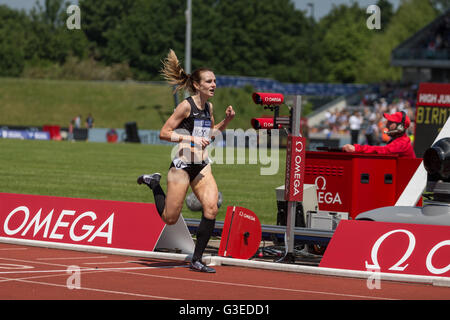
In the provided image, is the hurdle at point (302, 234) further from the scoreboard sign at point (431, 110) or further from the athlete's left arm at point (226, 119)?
the scoreboard sign at point (431, 110)

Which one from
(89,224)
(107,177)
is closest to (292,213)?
(89,224)

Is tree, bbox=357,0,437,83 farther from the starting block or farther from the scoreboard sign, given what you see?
the starting block

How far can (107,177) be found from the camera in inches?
995

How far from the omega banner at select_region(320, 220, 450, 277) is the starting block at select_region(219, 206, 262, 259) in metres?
1.12

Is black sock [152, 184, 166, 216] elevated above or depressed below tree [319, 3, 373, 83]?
below

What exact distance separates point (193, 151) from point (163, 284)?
1.58 m

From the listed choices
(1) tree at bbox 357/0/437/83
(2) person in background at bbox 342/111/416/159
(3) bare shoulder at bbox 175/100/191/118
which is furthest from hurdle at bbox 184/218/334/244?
(1) tree at bbox 357/0/437/83

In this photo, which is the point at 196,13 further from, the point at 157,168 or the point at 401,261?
the point at 401,261

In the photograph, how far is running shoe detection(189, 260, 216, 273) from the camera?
30.9 feet

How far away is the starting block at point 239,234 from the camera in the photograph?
10.3 metres

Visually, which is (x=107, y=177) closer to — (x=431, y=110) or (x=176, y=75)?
(x=431, y=110)

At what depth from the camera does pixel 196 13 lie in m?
93.6

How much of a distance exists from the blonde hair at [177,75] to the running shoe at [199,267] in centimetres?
190
